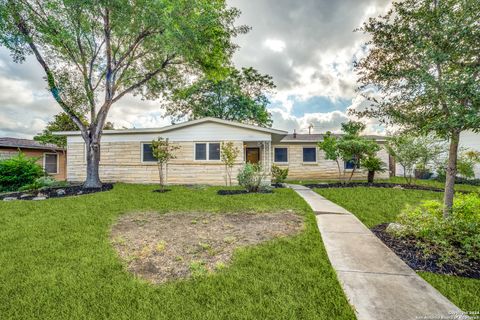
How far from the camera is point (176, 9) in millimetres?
Result: 8625

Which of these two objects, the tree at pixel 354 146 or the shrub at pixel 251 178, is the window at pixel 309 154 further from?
the shrub at pixel 251 178

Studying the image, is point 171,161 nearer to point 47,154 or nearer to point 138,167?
point 138,167

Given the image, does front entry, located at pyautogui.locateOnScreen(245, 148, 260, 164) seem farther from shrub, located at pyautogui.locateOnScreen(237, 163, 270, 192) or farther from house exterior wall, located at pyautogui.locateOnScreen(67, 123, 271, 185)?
shrub, located at pyautogui.locateOnScreen(237, 163, 270, 192)

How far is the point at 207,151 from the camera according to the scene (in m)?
12.1

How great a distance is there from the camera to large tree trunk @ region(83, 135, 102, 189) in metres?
10.5

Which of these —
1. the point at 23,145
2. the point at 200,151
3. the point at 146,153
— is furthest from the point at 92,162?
the point at 23,145

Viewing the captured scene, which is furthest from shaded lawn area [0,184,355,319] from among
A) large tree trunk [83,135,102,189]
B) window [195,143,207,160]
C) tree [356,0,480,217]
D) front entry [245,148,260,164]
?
front entry [245,148,260,164]

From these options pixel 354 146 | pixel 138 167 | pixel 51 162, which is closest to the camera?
pixel 354 146

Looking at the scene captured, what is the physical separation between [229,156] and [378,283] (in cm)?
835

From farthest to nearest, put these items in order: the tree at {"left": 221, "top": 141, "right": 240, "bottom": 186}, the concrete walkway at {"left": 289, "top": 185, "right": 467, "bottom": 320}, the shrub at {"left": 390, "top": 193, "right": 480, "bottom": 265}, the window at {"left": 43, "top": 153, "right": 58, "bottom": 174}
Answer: the window at {"left": 43, "top": 153, "right": 58, "bottom": 174} < the tree at {"left": 221, "top": 141, "right": 240, "bottom": 186} < the shrub at {"left": 390, "top": 193, "right": 480, "bottom": 265} < the concrete walkway at {"left": 289, "top": 185, "right": 467, "bottom": 320}

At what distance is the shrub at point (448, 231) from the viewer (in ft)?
10.5

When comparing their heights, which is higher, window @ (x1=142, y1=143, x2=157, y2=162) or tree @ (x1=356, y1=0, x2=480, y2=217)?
tree @ (x1=356, y1=0, x2=480, y2=217)

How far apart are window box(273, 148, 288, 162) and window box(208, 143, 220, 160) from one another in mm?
5382

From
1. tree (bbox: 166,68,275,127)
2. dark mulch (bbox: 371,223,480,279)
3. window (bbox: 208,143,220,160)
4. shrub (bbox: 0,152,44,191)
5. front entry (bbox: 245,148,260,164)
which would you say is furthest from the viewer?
tree (bbox: 166,68,275,127)
